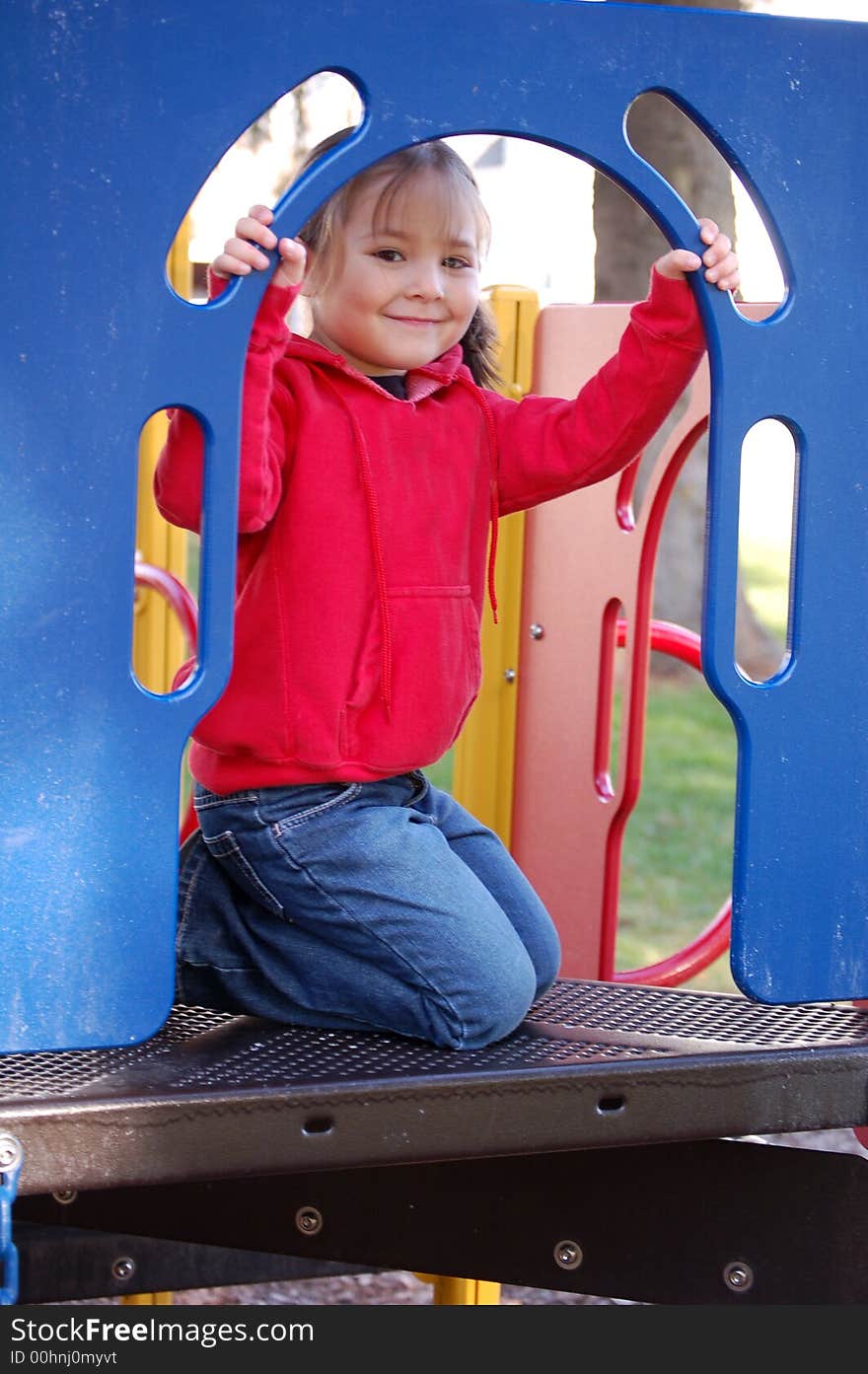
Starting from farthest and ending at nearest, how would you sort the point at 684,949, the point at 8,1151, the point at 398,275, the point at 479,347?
1. the point at 684,949
2. the point at 479,347
3. the point at 398,275
4. the point at 8,1151

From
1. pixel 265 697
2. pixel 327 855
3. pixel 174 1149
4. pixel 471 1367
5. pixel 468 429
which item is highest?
pixel 468 429

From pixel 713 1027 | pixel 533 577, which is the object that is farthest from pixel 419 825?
pixel 533 577

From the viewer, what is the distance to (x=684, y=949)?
3.29m

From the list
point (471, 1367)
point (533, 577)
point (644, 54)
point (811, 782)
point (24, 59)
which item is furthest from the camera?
point (533, 577)

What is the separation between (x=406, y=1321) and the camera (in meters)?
2.29

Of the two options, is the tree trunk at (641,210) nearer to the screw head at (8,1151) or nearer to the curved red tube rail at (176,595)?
the curved red tube rail at (176,595)

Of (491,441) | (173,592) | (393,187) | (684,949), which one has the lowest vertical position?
(684,949)

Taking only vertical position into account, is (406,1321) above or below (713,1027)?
below

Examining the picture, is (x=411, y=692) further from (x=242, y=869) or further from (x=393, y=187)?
(x=393, y=187)

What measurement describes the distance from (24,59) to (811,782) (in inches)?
44.3

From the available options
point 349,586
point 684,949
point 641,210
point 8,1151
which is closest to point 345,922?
point 349,586

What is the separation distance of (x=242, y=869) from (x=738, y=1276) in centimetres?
81

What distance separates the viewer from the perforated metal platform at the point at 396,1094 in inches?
70.7

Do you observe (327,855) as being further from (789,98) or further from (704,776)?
(704,776)
